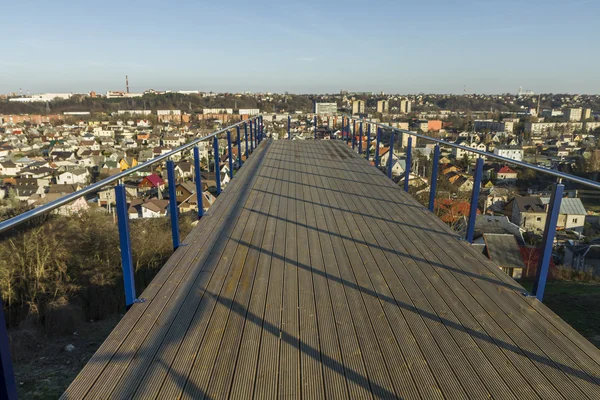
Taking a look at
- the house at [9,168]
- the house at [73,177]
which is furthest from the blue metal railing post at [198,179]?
the house at [9,168]

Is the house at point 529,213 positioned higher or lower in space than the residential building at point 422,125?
lower

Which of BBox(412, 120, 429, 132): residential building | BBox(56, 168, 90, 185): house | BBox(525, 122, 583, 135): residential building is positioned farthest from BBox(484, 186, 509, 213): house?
BBox(525, 122, 583, 135): residential building

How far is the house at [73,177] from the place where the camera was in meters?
39.8

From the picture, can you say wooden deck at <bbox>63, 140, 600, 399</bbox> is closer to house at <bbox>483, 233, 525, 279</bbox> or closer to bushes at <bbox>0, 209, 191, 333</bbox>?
bushes at <bbox>0, 209, 191, 333</bbox>

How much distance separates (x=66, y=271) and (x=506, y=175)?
143ft

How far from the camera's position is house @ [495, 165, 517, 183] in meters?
41.0

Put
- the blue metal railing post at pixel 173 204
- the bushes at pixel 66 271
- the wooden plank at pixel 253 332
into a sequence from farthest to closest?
the bushes at pixel 66 271
the blue metal railing post at pixel 173 204
the wooden plank at pixel 253 332

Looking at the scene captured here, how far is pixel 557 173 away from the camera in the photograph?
237cm

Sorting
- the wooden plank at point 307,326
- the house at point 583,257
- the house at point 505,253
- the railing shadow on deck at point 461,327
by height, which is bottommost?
the house at point 583,257

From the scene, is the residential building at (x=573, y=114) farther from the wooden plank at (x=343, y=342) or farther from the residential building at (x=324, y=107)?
the wooden plank at (x=343, y=342)

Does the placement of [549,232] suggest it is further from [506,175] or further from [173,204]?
[506,175]

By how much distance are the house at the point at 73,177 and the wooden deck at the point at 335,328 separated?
139 ft

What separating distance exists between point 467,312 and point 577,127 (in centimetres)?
10770

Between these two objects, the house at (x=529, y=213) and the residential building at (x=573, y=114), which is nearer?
the house at (x=529, y=213)
